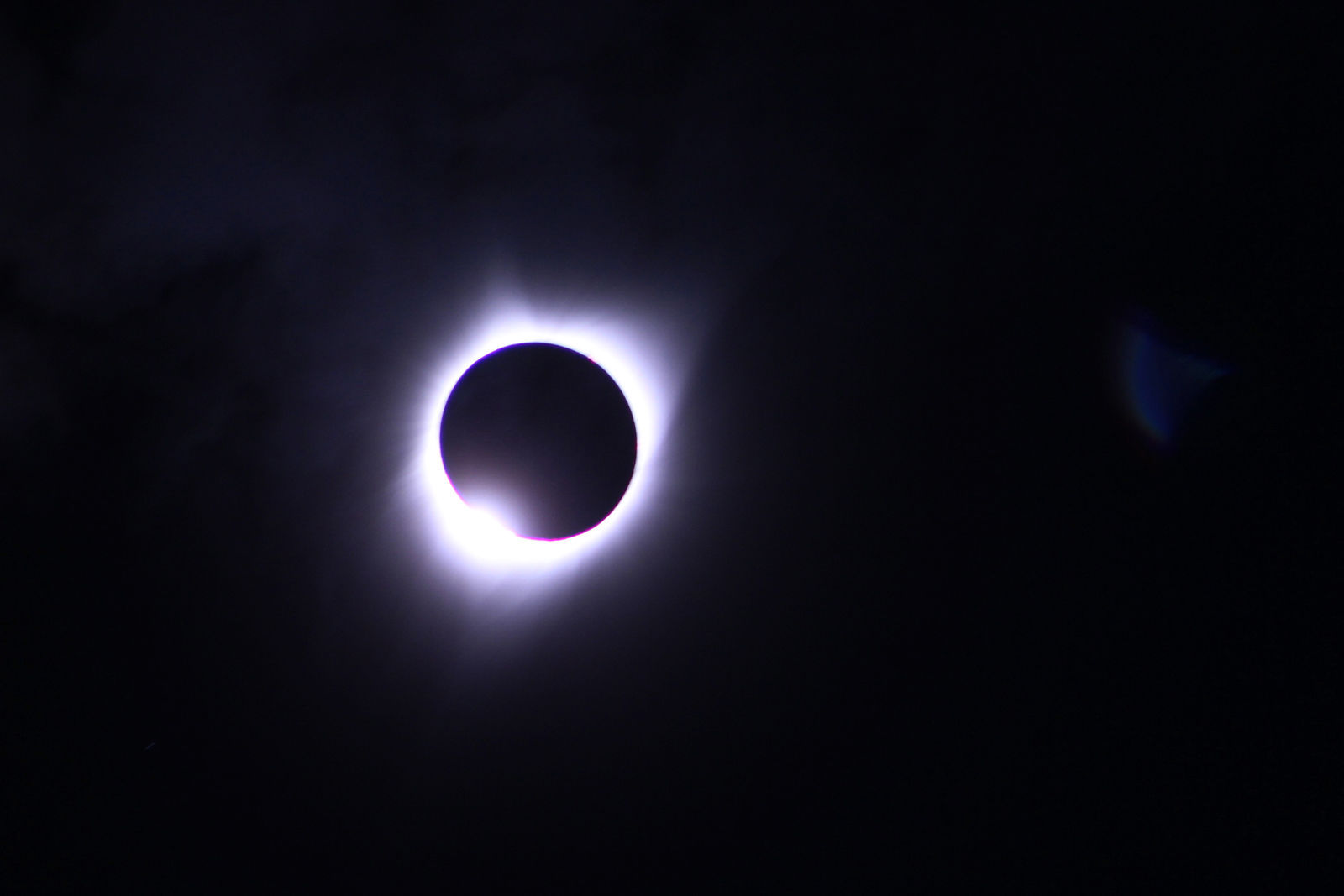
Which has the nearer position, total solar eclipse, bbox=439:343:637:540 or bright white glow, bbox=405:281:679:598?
total solar eclipse, bbox=439:343:637:540

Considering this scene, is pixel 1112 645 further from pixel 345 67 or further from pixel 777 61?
pixel 345 67

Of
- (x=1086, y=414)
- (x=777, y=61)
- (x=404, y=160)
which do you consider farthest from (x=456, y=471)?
(x=1086, y=414)

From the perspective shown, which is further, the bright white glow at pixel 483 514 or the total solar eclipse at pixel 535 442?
the bright white glow at pixel 483 514

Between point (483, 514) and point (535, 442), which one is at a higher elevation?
point (535, 442)

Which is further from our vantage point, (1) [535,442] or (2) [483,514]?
(2) [483,514]
